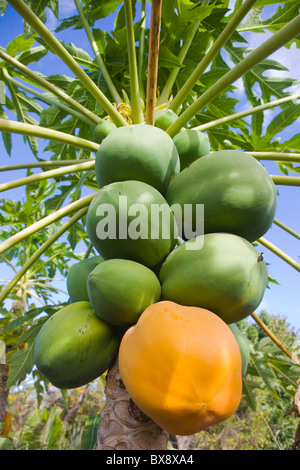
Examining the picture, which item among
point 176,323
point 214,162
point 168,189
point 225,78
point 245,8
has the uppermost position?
point 245,8

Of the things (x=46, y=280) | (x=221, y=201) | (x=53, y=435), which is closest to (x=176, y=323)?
(x=221, y=201)

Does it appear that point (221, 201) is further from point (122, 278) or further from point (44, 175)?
point (44, 175)

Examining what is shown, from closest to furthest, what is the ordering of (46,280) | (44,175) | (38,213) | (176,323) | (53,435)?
(176,323) < (44,175) < (38,213) < (46,280) < (53,435)

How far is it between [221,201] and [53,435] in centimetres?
591

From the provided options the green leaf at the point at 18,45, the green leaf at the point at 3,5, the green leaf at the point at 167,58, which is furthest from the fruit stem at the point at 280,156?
the green leaf at the point at 18,45

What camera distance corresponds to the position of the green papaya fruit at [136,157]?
1.25 meters

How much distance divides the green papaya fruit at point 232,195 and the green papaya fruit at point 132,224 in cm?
12

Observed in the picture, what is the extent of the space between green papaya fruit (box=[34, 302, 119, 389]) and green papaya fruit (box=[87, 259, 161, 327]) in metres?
0.06

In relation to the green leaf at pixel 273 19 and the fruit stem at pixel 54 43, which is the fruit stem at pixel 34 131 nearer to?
the fruit stem at pixel 54 43

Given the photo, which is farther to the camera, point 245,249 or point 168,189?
point 168,189

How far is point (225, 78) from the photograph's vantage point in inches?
51.0

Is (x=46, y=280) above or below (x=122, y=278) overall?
below

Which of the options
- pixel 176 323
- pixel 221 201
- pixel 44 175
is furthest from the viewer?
pixel 44 175

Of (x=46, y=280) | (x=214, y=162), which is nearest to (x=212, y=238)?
(x=214, y=162)
